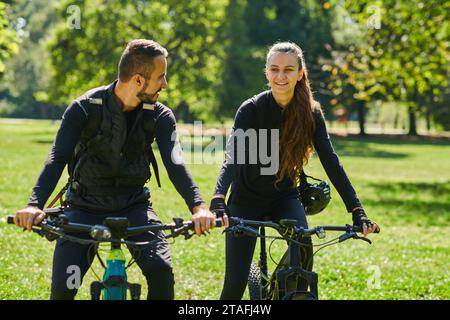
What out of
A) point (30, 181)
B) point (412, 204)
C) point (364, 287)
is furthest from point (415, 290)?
point (30, 181)

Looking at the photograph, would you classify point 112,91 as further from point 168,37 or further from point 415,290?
point 168,37

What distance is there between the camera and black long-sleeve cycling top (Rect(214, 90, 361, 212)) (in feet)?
15.5

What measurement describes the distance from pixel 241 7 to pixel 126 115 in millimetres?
46474

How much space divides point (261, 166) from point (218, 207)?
0.86m

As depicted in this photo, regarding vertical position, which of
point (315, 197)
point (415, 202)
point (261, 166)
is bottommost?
point (415, 202)

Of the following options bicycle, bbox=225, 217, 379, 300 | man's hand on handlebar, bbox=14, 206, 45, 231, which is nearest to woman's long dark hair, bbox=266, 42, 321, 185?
bicycle, bbox=225, 217, 379, 300

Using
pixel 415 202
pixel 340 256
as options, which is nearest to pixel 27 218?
pixel 340 256

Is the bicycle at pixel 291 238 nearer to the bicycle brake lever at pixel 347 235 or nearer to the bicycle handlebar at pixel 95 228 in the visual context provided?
the bicycle brake lever at pixel 347 235

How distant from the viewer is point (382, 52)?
2073cm

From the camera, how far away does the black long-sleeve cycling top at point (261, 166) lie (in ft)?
15.5

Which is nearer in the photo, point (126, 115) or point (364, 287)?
point (126, 115)

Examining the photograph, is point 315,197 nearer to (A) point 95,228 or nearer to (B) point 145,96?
(B) point 145,96

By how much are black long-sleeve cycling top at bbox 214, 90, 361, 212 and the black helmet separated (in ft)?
0.48

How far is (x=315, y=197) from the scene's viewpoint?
517 centimetres
